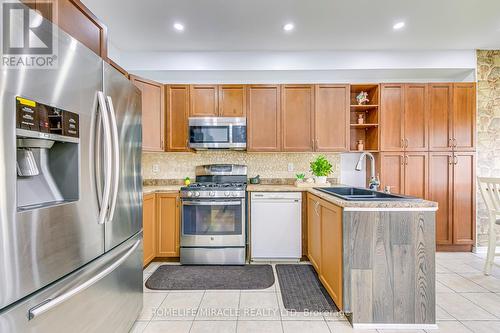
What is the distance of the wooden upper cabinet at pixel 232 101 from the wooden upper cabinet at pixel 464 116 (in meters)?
2.90

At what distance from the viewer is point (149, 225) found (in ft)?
9.71

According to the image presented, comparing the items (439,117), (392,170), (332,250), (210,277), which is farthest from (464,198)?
(210,277)

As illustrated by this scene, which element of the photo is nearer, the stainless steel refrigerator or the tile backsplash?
the stainless steel refrigerator

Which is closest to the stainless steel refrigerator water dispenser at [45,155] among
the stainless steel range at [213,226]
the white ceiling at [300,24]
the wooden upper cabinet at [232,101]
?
the stainless steel range at [213,226]

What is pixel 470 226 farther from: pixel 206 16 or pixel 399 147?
pixel 206 16

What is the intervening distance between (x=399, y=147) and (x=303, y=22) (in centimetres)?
209

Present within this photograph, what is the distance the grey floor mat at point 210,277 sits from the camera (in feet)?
8.26

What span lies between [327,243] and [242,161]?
74.3 inches

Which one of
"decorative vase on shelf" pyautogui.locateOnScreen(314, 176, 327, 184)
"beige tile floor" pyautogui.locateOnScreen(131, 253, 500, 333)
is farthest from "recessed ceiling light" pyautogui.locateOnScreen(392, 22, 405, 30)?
"beige tile floor" pyautogui.locateOnScreen(131, 253, 500, 333)

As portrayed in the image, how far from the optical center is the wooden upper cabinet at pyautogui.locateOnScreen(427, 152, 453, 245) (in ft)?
11.1

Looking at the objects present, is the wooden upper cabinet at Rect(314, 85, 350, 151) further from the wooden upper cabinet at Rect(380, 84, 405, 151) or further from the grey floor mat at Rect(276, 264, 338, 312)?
the grey floor mat at Rect(276, 264, 338, 312)

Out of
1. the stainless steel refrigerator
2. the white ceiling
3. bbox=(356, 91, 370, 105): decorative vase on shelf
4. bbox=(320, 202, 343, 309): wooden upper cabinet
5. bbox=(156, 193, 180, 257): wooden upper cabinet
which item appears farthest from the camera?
bbox=(356, 91, 370, 105): decorative vase on shelf

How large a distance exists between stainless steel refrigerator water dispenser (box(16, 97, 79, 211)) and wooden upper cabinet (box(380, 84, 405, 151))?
3.48 meters

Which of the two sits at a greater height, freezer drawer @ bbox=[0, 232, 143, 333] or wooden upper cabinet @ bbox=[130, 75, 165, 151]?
wooden upper cabinet @ bbox=[130, 75, 165, 151]
